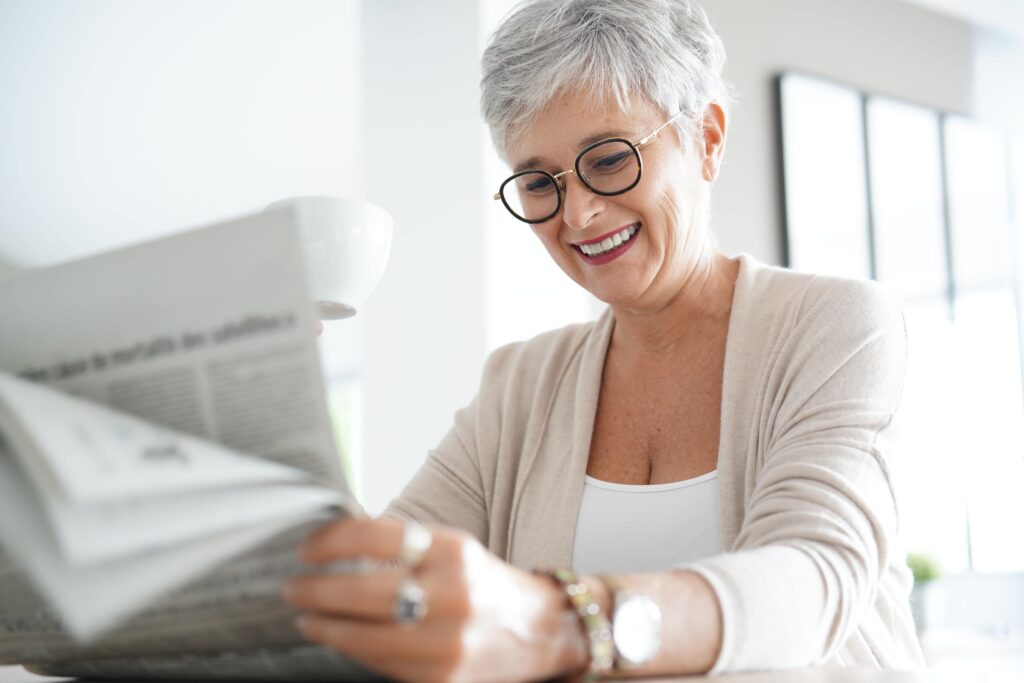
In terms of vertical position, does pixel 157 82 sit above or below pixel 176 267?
above

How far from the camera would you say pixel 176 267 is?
1.97ft

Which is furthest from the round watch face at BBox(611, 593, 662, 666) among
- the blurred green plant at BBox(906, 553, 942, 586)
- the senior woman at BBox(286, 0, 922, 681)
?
the blurred green plant at BBox(906, 553, 942, 586)

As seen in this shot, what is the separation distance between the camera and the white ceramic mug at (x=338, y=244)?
114 centimetres

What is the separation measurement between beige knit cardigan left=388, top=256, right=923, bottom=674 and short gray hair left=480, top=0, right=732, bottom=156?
0.29m

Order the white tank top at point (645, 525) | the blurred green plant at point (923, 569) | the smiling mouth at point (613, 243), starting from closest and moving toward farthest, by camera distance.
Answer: the white tank top at point (645, 525) → the smiling mouth at point (613, 243) → the blurred green plant at point (923, 569)

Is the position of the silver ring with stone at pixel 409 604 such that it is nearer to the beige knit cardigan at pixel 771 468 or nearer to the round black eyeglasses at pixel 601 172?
the beige knit cardigan at pixel 771 468

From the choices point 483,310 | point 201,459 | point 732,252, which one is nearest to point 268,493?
point 201,459

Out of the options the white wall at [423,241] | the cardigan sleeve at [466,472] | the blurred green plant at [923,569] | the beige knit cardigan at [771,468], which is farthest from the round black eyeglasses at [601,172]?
the blurred green plant at [923,569]

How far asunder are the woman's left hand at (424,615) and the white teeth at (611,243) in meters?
0.85

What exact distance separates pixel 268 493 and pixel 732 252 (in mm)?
3493

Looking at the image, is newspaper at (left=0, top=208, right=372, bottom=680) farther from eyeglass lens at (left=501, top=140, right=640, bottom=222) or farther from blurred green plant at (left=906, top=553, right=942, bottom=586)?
blurred green plant at (left=906, top=553, right=942, bottom=586)

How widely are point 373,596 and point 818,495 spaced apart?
483 millimetres

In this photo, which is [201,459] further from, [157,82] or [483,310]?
[157,82]

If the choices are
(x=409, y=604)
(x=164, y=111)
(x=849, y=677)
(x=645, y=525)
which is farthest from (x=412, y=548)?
(x=164, y=111)
